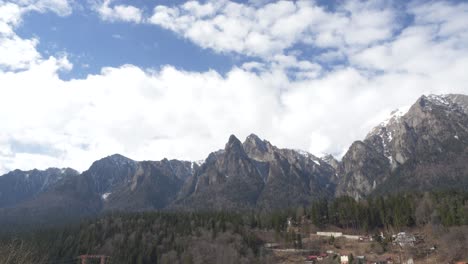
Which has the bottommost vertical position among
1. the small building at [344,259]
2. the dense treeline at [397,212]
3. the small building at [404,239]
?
the small building at [344,259]

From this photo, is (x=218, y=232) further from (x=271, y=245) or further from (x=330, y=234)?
(x=330, y=234)

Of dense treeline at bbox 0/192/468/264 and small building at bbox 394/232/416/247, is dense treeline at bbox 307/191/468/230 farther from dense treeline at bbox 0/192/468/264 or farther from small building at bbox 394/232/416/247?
small building at bbox 394/232/416/247

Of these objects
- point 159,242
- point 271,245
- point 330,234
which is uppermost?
point 330,234

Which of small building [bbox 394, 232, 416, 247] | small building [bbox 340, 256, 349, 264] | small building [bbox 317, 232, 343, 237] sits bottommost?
small building [bbox 340, 256, 349, 264]

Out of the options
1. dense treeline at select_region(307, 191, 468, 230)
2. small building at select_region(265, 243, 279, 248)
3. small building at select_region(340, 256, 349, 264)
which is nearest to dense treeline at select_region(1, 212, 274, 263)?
small building at select_region(265, 243, 279, 248)

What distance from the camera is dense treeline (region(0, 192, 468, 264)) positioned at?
149 m

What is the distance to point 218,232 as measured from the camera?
173m

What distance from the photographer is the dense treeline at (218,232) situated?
148750 mm

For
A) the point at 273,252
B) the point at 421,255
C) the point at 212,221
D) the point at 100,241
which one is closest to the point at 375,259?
the point at 421,255

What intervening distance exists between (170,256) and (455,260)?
296ft

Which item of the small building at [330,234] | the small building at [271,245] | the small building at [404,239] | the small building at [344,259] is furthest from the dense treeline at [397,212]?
the small building at [344,259]

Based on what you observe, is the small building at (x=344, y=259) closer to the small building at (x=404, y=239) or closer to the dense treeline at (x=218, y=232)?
the small building at (x=404, y=239)

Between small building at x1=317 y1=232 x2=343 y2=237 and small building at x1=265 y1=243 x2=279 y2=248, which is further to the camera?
small building at x1=317 y1=232 x2=343 y2=237

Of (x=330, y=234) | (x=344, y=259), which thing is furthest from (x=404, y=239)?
(x=330, y=234)
